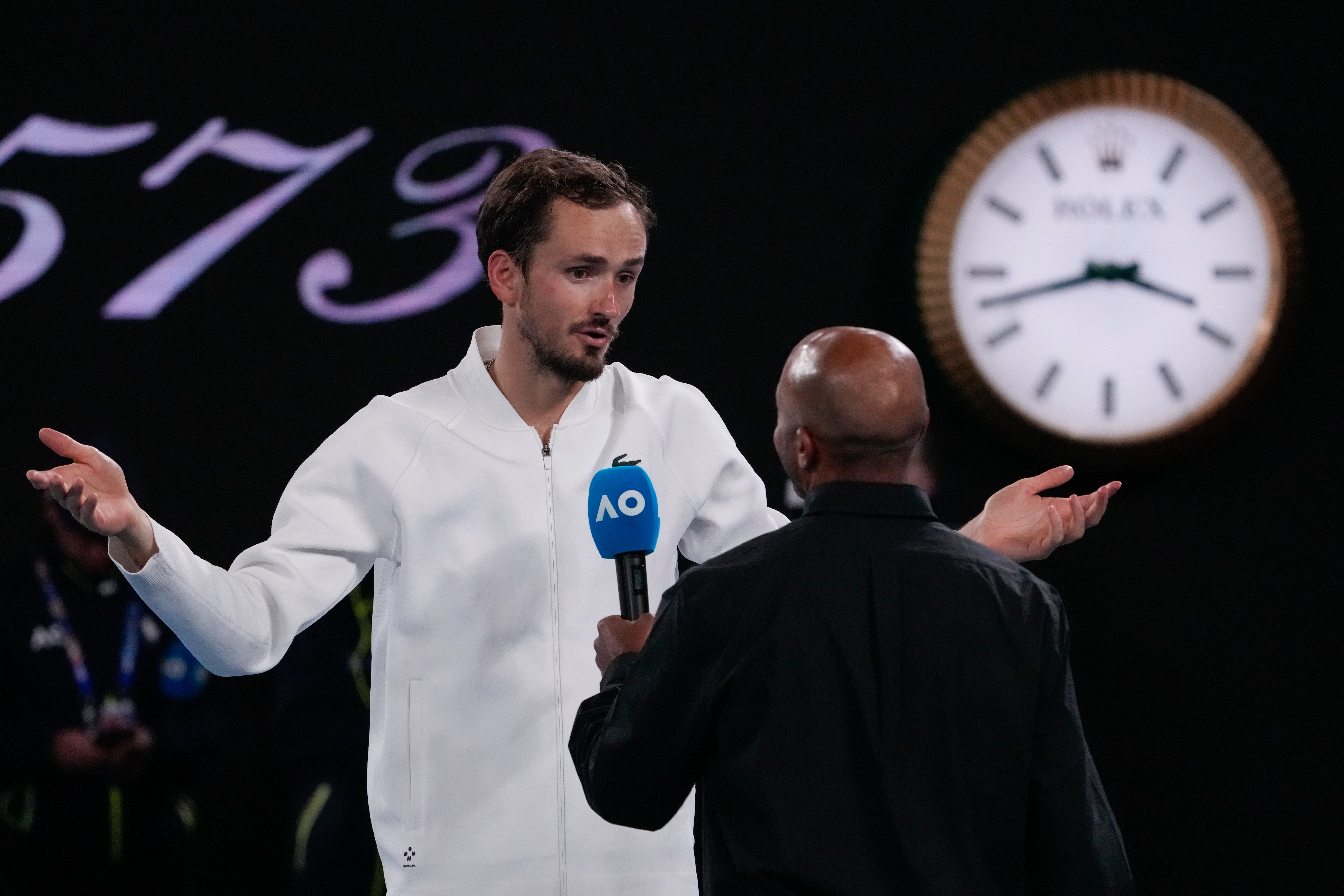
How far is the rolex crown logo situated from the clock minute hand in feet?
0.83

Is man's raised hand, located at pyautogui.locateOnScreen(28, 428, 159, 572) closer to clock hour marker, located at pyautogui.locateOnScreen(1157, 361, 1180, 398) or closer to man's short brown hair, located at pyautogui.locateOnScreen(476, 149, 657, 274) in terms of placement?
man's short brown hair, located at pyautogui.locateOnScreen(476, 149, 657, 274)

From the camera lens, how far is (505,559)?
221 cm

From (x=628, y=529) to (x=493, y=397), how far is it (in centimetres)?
59

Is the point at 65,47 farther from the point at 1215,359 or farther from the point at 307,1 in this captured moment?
the point at 1215,359

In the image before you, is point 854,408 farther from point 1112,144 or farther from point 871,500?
point 1112,144

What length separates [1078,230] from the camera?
3311 mm

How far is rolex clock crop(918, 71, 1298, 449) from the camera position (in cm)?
326

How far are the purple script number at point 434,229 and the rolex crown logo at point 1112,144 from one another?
128cm

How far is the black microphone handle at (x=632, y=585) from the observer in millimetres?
1776

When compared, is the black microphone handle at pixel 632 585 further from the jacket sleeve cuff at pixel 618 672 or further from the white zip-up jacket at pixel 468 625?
the white zip-up jacket at pixel 468 625

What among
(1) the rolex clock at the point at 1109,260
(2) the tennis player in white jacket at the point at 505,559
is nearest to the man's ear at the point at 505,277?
(2) the tennis player in white jacket at the point at 505,559

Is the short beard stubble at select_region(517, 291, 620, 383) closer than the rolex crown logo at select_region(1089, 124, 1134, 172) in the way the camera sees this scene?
Yes

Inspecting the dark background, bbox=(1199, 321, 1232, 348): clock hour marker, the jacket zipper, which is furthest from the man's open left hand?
bbox=(1199, 321, 1232, 348): clock hour marker

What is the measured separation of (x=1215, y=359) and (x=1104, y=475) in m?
0.37
